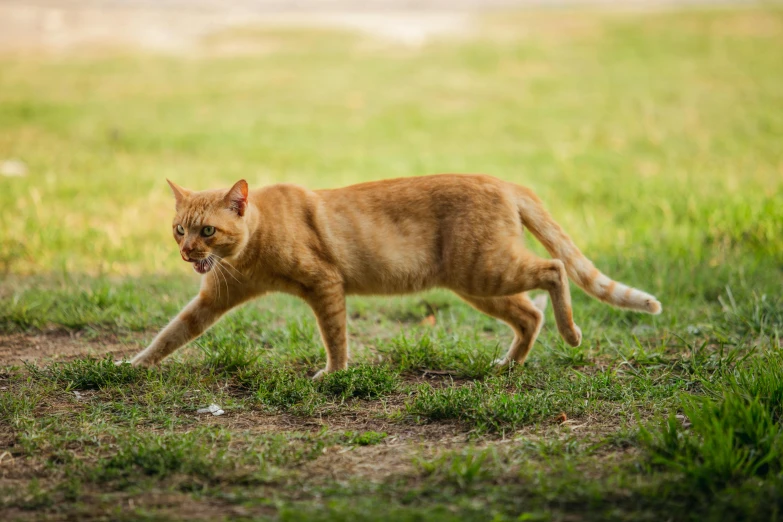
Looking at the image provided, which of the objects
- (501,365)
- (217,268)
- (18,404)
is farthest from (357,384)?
(18,404)

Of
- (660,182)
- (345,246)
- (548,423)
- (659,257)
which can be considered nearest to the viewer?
(548,423)

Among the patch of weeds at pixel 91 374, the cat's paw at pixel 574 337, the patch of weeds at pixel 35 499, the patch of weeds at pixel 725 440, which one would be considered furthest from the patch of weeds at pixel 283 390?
the patch of weeds at pixel 725 440

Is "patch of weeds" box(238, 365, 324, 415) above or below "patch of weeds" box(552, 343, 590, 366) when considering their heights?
above

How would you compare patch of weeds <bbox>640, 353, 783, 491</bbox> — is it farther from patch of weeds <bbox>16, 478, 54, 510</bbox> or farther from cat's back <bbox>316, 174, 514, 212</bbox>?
patch of weeds <bbox>16, 478, 54, 510</bbox>

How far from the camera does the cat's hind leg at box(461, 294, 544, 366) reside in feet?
15.2

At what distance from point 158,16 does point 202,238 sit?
13504 mm

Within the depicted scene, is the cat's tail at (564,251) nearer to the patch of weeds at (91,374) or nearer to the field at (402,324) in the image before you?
the field at (402,324)

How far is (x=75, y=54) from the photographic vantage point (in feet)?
47.4

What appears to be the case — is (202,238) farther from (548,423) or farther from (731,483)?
(731,483)

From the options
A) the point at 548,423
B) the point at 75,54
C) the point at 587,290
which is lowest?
the point at 548,423

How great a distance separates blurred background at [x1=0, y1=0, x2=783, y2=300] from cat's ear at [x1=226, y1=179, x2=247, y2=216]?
242 centimetres

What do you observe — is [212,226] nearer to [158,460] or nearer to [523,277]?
[158,460]

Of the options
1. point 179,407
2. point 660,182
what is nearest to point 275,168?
point 660,182

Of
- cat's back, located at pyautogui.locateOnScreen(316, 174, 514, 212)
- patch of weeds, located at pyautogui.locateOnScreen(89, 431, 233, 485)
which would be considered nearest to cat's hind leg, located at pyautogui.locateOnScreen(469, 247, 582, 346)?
cat's back, located at pyautogui.locateOnScreen(316, 174, 514, 212)
